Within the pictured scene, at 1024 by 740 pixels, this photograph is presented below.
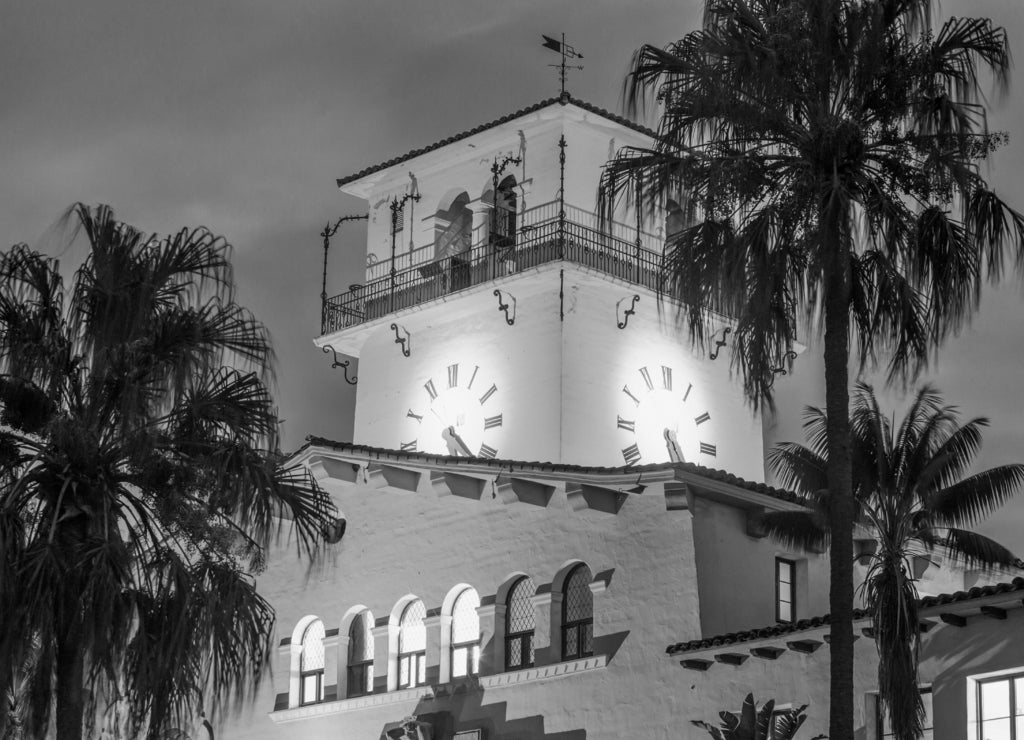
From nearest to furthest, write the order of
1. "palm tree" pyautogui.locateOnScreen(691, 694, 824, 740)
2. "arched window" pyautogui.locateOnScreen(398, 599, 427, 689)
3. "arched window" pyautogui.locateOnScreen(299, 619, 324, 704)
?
"palm tree" pyautogui.locateOnScreen(691, 694, 824, 740), "arched window" pyautogui.locateOnScreen(398, 599, 427, 689), "arched window" pyautogui.locateOnScreen(299, 619, 324, 704)

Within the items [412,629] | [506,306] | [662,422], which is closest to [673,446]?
[662,422]

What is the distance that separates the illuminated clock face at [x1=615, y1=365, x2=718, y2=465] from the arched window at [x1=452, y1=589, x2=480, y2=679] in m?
8.21

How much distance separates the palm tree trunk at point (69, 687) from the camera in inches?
843

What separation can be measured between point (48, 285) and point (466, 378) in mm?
21281

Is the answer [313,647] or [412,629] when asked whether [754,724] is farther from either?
[313,647]

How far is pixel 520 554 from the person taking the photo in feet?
113

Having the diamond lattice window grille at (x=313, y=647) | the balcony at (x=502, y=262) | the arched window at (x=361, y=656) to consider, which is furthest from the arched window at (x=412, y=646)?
the balcony at (x=502, y=262)

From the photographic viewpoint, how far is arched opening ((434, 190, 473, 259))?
154 ft

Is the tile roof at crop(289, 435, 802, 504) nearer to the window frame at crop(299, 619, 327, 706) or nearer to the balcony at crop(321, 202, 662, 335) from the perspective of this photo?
the window frame at crop(299, 619, 327, 706)

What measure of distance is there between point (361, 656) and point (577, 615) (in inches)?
214

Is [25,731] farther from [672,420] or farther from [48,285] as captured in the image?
[672,420]

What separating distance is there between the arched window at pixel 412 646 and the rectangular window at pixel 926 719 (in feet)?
33.3

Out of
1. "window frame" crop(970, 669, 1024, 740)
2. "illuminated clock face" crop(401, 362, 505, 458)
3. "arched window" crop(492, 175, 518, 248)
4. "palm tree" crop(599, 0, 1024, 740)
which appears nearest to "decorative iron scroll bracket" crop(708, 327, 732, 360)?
"illuminated clock face" crop(401, 362, 505, 458)

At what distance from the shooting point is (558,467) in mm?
33438
